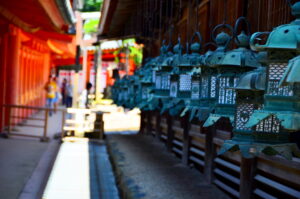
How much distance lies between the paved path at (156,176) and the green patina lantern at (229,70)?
322 cm

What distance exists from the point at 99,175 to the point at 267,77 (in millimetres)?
7174

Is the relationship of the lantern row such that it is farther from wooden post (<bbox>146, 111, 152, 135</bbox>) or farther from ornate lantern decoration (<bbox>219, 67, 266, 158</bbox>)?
wooden post (<bbox>146, 111, 152, 135</bbox>)

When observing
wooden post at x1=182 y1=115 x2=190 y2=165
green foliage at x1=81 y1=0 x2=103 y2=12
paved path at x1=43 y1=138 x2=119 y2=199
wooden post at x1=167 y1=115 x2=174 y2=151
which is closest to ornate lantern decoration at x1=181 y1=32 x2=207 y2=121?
paved path at x1=43 y1=138 x2=119 y2=199

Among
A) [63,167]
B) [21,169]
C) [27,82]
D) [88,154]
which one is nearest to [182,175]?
[63,167]

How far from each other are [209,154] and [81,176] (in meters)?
2.36

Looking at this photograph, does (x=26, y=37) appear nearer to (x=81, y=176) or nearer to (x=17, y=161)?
(x=17, y=161)

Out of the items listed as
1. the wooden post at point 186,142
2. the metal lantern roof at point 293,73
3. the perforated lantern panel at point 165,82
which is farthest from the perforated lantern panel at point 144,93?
the metal lantern roof at point 293,73

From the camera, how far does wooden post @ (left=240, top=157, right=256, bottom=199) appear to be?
6.30 m

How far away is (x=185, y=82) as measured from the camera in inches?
217

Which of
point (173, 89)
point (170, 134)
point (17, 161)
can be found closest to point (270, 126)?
point (173, 89)

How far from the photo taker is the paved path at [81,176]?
26.3 feet

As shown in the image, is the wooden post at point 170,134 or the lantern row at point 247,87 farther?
the wooden post at point 170,134

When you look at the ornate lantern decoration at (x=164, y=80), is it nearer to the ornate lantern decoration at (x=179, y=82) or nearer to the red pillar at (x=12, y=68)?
the ornate lantern decoration at (x=179, y=82)

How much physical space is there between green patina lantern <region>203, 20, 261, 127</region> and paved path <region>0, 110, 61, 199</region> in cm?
482
